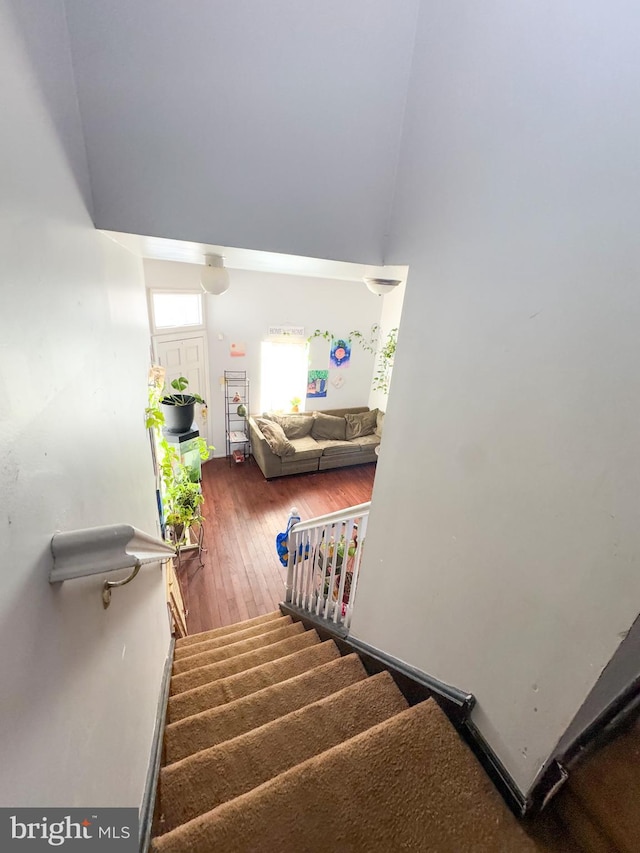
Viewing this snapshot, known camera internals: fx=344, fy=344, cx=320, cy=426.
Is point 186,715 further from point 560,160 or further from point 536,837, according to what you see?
point 560,160

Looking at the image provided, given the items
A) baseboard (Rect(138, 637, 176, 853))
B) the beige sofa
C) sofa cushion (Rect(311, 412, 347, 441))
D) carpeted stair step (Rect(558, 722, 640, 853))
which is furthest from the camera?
sofa cushion (Rect(311, 412, 347, 441))

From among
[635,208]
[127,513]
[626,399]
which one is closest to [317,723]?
[127,513]

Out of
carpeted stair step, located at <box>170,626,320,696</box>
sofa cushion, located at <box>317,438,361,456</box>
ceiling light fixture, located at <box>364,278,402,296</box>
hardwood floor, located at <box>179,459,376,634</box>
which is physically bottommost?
hardwood floor, located at <box>179,459,376,634</box>

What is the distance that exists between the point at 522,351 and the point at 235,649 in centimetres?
218

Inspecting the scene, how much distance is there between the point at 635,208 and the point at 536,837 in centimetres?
138

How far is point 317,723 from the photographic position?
1.21 meters

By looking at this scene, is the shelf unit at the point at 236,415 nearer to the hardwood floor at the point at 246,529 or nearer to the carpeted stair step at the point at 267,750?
the hardwood floor at the point at 246,529

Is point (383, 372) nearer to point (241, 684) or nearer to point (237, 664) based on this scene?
point (237, 664)

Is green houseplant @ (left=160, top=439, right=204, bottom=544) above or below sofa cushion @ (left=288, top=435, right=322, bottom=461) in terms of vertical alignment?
above

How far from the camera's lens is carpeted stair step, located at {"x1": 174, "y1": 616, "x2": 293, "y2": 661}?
2.16 meters

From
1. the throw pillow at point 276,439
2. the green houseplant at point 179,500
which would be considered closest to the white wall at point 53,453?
A: the green houseplant at point 179,500

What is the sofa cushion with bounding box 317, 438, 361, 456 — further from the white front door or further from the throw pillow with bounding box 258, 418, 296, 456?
the white front door

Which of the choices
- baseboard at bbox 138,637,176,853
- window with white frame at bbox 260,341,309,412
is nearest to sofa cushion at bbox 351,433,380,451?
window with white frame at bbox 260,341,309,412

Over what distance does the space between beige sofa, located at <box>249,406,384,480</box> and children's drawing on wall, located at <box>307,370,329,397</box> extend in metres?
0.34
